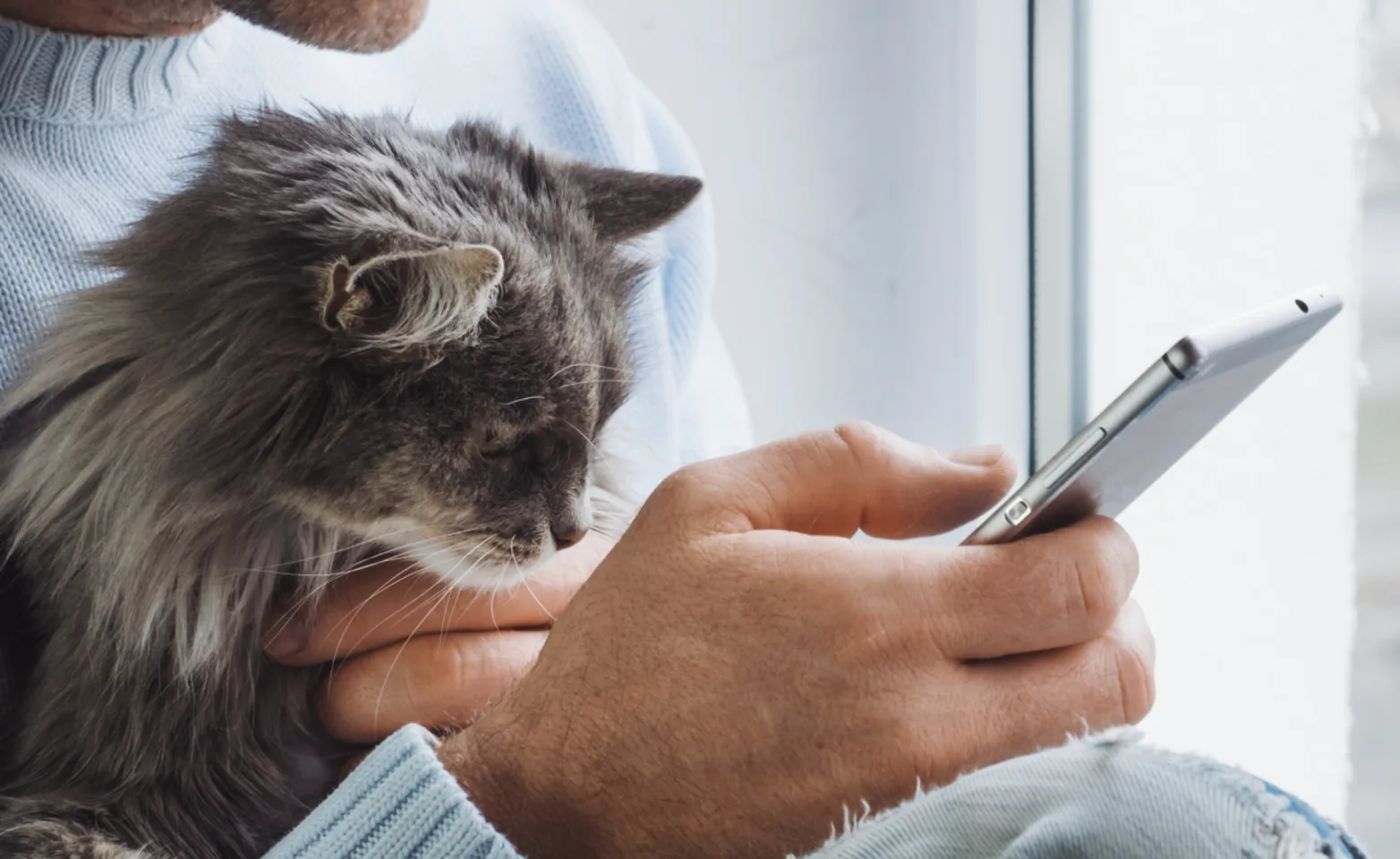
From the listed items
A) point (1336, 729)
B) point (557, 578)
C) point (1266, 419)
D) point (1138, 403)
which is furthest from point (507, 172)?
point (1336, 729)

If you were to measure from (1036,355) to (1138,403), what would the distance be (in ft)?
4.43

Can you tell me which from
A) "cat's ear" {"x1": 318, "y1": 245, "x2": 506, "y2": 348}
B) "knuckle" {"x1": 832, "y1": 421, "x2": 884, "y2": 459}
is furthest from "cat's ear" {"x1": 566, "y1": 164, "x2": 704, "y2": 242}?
"knuckle" {"x1": 832, "y1": 421, "x2": 884, "y2": 459}

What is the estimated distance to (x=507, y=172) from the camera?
114 centimetres

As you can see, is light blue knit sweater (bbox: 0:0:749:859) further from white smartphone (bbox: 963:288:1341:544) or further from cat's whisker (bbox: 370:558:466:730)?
white smartphone (bbox: 963:288:1341:544)

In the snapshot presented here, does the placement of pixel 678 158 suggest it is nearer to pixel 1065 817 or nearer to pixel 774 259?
pixel 774 259

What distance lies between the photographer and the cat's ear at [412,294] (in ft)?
3.05

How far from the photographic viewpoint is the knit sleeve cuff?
34.4 inches

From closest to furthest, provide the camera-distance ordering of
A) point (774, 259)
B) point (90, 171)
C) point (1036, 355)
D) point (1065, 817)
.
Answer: point (1065, 817), point (90, 171), point (1036, 355), point (774, 259)

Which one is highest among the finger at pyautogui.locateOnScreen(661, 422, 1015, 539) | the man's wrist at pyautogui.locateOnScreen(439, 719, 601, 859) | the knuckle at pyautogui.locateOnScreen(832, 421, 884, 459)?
the knuckle at pyautogui.locateOnScreen(832, 421, 884, 459)

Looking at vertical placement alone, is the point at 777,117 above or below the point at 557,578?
above

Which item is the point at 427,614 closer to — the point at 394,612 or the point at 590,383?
the point at 394,612

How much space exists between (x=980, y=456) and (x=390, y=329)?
509mm

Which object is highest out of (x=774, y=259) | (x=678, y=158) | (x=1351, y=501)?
(x=678, y=158)

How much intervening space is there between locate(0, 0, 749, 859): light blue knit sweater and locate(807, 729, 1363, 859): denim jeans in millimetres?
307
